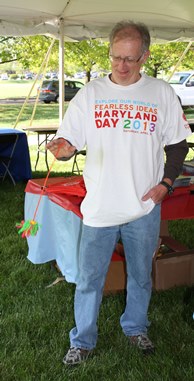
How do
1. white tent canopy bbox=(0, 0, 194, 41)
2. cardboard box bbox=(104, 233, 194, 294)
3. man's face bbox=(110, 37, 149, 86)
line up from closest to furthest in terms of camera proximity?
man's face bbox=(110, 37, 149, 86)
cardboard box bbox=(104, 233, 194, 294)
white tent canopy bbox=(0, 0, 194, 41)

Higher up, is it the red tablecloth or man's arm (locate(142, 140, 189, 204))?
man's arm (locate(142, 140, 189, 204))

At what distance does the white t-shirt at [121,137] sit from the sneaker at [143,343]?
785 mm

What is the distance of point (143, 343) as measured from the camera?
2.56 meters

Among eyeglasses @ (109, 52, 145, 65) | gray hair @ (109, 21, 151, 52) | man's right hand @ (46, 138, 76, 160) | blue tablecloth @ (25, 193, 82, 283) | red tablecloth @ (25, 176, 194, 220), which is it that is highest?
gray hair @ (109, 21, 151, 52)

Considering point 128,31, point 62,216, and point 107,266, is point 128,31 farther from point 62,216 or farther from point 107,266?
point 62,216

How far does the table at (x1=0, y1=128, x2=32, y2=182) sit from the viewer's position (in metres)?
6.64

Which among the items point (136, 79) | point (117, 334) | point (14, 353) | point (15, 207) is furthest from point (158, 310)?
point (15, 207)

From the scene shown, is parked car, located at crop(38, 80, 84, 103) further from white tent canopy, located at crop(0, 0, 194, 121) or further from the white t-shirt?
the white t-shirt

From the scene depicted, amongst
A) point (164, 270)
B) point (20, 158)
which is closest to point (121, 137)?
point (164, 270)

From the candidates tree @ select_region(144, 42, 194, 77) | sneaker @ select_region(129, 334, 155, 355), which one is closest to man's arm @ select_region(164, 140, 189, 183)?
sneaker @ select_region(129, 334, 155, 355)

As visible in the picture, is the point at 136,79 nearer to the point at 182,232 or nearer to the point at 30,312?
the point at 30,312

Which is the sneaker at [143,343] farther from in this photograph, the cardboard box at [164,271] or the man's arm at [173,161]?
the man's arm at [173,161]

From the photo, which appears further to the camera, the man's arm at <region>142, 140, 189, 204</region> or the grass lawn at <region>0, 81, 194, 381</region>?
the grass lawn at <region>0, 81, 194, 381</region>

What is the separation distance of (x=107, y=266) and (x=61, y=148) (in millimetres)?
656
